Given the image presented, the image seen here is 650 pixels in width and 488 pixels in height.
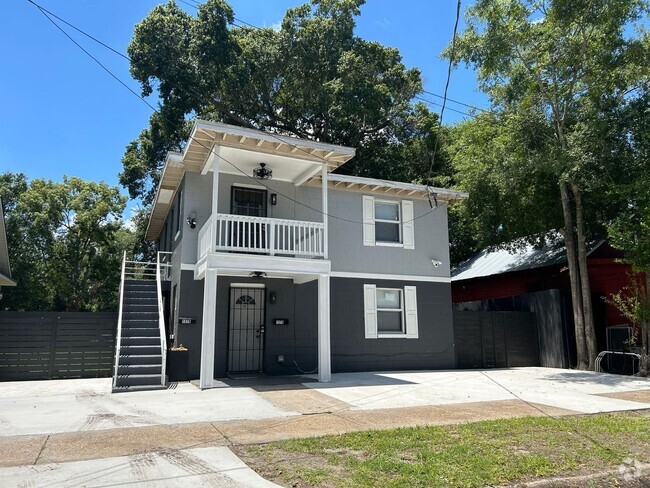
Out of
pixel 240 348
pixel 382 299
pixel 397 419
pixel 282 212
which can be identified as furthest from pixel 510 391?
pixel 282 212

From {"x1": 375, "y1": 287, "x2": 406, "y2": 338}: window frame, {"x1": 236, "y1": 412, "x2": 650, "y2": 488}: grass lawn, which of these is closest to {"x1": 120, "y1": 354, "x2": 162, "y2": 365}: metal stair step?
{"x1": 375, "y1": 287, "x2": 406, "y2": 338}: window frame

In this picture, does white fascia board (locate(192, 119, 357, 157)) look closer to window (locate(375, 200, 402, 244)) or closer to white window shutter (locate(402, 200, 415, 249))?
window (locate(375, 200, 402, 244))

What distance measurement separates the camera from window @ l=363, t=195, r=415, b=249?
14719 mm

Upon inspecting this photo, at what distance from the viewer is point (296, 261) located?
38.1 feet

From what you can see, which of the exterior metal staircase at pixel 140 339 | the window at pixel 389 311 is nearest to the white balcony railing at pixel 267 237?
the exterior metal staircase at pixel 140 339

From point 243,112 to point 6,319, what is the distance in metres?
15.5

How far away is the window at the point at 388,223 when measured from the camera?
48.3ft

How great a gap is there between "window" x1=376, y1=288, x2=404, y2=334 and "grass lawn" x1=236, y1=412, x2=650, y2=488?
304 inches

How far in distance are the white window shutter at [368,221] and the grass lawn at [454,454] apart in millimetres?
8296

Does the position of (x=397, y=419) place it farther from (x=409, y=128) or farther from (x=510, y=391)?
(x=409, y=128)

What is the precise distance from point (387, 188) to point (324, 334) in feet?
17.3

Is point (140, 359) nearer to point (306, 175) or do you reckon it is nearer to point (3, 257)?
point (306, 175)

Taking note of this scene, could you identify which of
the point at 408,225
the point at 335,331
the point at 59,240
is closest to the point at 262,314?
the point at 335,331

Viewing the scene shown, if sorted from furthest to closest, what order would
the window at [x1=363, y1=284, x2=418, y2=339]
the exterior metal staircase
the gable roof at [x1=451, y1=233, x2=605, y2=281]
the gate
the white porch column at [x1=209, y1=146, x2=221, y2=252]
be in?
1. the gable roof at [x1=451, y1=233, x2=605, y2=281]
2. the gate
3. the window at [x1=363, y1=284, x2=418, y2=339]
4. the white porch column at [x1=209, y1=146, x2=221, y2=252]
5. the exterior metal staircase
